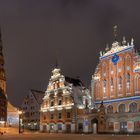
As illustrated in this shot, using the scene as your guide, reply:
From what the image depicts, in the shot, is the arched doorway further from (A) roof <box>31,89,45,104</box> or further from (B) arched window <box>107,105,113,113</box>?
(A) roof <box>31,89,45,104</box>

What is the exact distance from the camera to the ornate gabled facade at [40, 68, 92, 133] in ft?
227

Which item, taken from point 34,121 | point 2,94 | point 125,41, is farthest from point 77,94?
point 2,94

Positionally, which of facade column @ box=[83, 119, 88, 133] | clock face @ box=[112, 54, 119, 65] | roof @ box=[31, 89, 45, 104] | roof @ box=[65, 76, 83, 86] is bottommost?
facade column @ box=[83, 119, 88, 133]

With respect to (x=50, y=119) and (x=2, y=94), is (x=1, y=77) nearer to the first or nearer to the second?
(x=2, y=94)

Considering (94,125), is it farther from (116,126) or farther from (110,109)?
(116,126)

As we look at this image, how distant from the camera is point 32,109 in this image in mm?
90812

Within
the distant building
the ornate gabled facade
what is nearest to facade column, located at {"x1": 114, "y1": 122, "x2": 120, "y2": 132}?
the ornate gabled facade

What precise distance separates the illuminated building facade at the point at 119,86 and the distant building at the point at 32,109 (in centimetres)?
2586

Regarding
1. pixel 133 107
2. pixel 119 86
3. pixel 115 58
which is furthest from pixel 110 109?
pixel 115 58

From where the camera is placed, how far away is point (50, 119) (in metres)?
76.6

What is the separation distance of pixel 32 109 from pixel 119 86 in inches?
1427

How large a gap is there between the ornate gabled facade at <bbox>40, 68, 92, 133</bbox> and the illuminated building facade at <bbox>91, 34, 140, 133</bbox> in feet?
13.8

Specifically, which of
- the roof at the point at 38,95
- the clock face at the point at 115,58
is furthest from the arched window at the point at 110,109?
the roof at the point at 38,95

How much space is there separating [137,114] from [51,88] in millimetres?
27575
